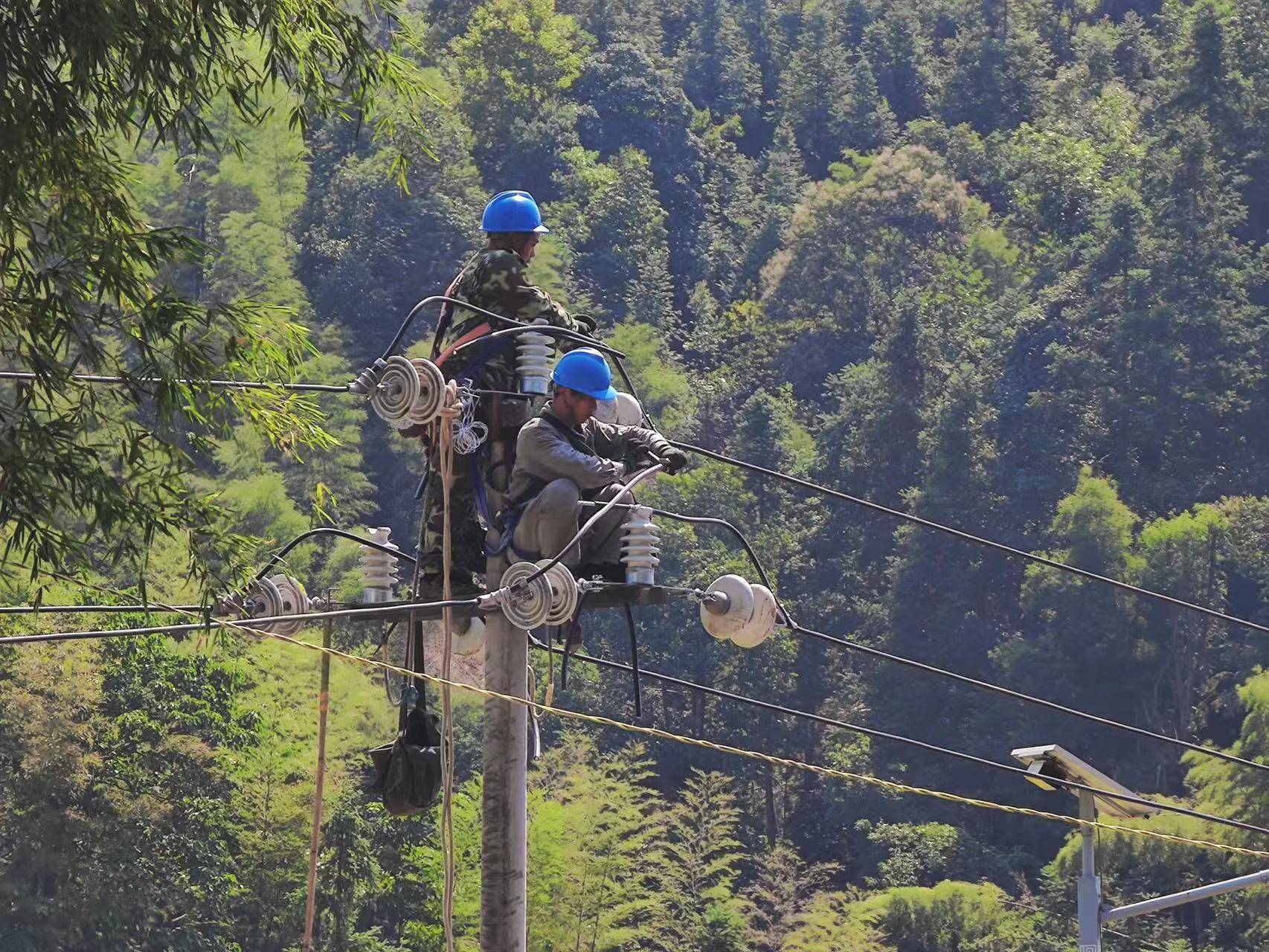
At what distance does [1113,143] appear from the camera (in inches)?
3445

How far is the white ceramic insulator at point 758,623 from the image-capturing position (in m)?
12.1

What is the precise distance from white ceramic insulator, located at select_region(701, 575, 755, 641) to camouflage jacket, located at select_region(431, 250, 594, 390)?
149 centimetres

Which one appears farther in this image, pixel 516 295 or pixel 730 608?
pixel 516 295

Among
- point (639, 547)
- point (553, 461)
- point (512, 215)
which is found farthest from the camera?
point (512, 215)

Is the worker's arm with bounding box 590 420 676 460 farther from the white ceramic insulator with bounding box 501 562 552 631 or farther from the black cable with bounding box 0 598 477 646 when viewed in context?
the white ceramic insulator with bounding box 501 562 552 631

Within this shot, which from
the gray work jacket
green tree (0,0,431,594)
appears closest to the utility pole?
the gray work jacket

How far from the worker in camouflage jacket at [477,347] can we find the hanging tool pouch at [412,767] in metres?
0.66

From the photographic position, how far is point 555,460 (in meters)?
12.2

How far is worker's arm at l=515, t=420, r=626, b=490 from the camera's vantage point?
39.9 ft

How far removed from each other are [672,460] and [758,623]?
90cm

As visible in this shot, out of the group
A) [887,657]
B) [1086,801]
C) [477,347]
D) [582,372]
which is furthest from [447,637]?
[1086,801]

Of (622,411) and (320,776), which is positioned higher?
(622,411)

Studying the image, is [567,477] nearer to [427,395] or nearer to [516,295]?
[427,395]

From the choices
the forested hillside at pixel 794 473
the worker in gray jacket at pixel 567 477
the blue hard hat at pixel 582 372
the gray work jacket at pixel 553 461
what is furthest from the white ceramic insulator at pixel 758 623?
the forested hillside at pixel 794 473
